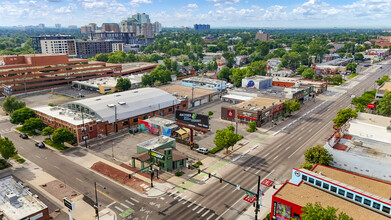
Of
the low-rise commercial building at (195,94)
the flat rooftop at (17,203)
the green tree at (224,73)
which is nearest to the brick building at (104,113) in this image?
the low-rise commercial building at (195,94)

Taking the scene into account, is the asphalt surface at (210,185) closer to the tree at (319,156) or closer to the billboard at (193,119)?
the tree at (319,156)

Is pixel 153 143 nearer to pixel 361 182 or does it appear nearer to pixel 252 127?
pixel 252 127

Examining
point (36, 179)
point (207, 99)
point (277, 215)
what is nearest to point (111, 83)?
point (207, 99)

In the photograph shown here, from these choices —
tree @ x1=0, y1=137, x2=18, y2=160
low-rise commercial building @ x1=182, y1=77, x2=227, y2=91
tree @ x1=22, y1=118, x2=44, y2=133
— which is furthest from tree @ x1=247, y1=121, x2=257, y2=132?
tree @ x1=22, y1=118, x2=44, y2=133

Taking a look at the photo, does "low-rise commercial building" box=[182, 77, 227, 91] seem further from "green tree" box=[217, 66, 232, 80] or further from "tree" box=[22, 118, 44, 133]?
"tree" box=[22, 118, 44, 133]

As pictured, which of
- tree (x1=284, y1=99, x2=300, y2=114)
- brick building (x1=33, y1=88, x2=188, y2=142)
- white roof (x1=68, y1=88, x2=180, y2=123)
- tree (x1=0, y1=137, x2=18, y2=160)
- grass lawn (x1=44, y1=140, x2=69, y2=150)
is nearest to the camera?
tree (x1=0, y1=137, x2=18, y2=160)

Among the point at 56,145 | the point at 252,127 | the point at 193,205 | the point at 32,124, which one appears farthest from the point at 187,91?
the point at 193,205

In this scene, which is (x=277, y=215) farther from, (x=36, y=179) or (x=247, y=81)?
(x=247, y=81)
